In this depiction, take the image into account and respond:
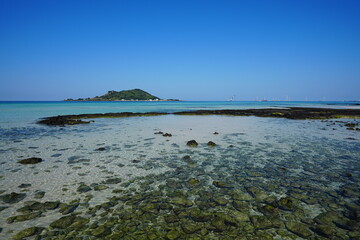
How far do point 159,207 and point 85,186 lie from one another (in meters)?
4.03

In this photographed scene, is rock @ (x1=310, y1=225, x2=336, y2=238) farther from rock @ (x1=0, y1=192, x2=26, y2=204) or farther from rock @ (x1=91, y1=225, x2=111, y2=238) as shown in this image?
rock @ (x1=0, y1=192, x2=26, y2=204)

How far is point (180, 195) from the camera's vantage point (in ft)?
26.5

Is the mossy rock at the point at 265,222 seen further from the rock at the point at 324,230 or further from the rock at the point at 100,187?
the rock at the point at 100,187

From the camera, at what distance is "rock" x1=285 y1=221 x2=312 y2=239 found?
5.73 meters

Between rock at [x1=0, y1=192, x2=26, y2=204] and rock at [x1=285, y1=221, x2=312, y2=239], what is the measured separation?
9.81m

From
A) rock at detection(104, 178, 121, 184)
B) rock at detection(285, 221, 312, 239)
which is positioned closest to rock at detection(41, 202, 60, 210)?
rock at detection(104, 178, 121, 184)

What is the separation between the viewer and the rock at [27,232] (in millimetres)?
5459

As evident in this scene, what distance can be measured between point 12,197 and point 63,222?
3331 mm

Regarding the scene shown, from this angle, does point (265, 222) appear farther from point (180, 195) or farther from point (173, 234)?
point (180, 195)

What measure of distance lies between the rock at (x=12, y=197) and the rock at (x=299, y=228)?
981 cm

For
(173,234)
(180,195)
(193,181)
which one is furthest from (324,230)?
(193,181)

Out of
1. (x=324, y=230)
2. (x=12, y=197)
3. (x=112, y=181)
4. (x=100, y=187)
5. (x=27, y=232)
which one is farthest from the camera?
(x=112, y=181)

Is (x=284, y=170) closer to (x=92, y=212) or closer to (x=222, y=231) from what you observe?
(x=222, y=231)

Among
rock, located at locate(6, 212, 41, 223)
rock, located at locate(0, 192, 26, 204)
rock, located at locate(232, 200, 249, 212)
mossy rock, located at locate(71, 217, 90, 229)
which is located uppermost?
rock, located at locate(0, 192, 26, 204)
